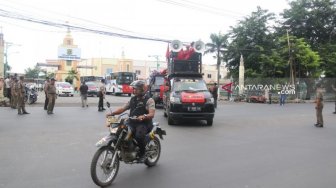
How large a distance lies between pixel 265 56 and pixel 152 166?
3551 centimetres

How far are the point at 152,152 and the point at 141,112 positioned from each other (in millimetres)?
922

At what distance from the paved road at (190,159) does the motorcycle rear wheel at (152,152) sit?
14 centimetres

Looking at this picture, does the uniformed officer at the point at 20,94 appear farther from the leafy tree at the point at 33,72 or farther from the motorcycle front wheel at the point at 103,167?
the leafy tree at the point at 33,72

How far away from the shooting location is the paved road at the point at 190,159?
6.43m

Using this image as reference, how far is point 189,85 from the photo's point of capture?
51.0ft

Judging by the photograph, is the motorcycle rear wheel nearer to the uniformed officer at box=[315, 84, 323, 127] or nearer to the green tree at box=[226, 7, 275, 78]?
the uniformed officer at box=[315, 84, 323, 127]

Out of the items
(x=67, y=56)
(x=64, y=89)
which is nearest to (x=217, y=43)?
(x=64, y=89)

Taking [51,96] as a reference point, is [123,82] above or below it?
above

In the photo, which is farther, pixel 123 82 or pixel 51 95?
pixel 123 82

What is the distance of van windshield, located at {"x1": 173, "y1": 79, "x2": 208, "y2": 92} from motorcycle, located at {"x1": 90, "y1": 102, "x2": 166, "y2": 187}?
8280 mm

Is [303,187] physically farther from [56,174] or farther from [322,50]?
[322,50]

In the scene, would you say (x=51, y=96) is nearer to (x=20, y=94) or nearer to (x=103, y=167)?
(x=20, y=94)

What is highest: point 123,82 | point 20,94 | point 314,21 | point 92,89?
point 314,21

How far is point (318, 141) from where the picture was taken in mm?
11391
